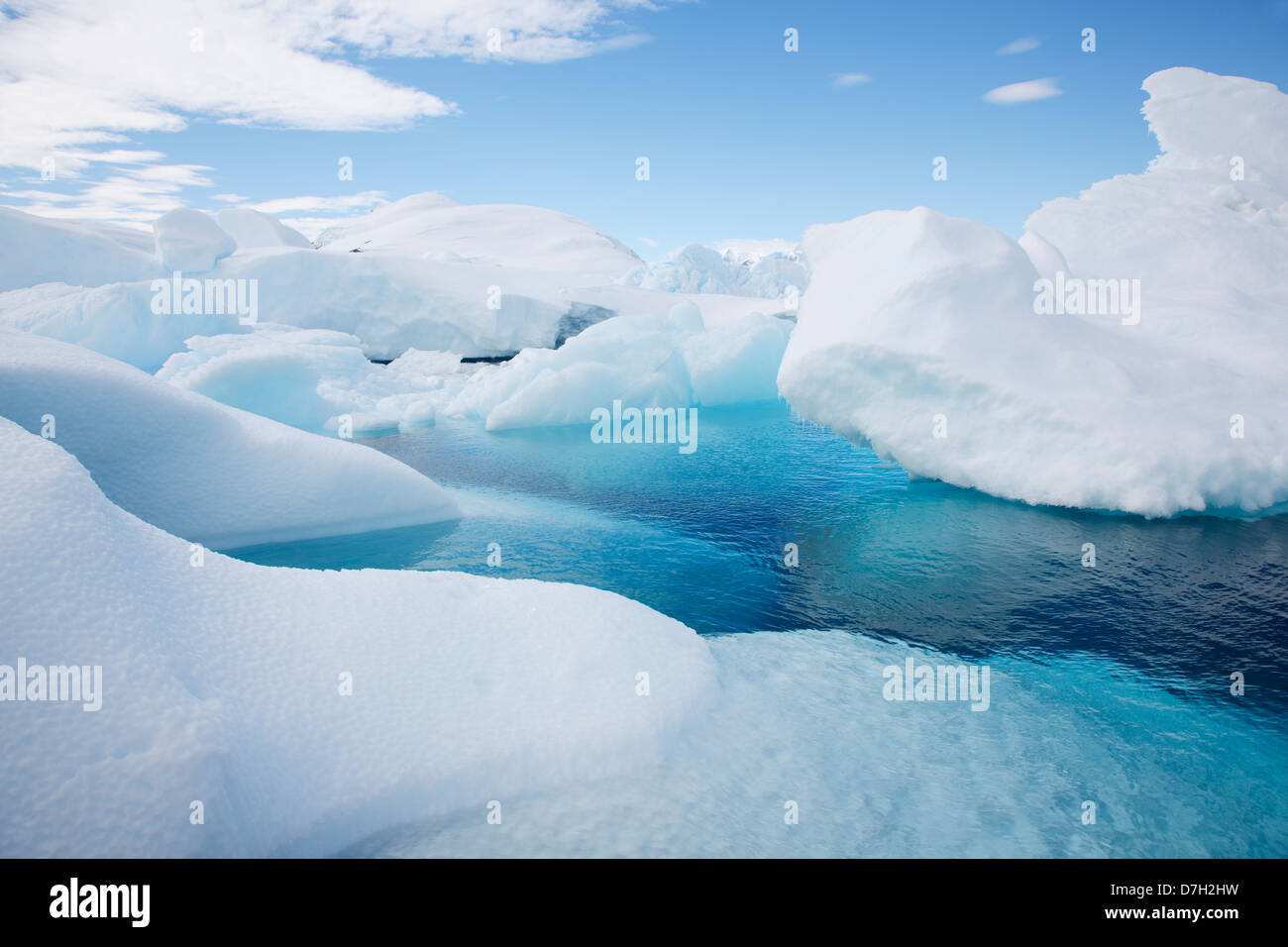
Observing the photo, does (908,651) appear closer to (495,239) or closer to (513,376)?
(513,376)

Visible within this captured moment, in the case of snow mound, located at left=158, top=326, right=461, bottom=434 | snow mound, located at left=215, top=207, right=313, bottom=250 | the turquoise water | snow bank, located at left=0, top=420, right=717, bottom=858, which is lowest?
the turquoise water

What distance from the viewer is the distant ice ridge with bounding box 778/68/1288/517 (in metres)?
8.30

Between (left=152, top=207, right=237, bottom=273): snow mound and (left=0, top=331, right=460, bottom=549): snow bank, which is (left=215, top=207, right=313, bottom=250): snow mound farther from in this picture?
(left=0, top=331, right=460, bottom=549): snow bank

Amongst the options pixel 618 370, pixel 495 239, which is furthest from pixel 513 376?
pixel 495 239

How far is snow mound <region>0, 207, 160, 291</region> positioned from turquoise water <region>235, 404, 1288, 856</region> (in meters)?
20.6

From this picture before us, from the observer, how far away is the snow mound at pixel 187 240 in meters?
22.3

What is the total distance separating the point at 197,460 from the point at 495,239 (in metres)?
44.8

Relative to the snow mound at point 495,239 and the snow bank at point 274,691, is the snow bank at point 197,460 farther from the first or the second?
the snow mound at point 495,239

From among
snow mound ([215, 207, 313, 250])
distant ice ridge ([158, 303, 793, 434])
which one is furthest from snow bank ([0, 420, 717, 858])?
snow mound ([215, 207, 313, 250])

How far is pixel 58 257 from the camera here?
23562mm

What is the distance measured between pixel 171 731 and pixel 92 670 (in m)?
0.45

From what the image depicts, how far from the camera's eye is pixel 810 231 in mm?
11672

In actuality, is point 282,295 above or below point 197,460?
above

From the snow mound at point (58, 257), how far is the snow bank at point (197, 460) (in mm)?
20085
